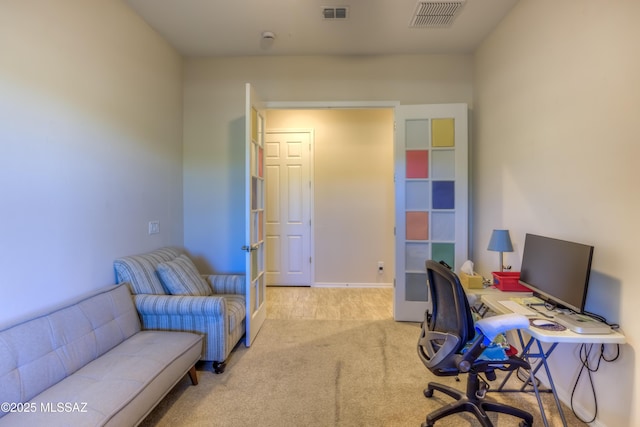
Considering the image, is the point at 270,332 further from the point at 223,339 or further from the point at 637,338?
the point at 637,338

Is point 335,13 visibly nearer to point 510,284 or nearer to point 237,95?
point 237,95

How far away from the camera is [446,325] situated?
1704 mm

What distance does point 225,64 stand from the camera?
3400mm

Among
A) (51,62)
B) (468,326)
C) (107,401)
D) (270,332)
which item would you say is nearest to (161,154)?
(51,62)

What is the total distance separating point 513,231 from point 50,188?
331 centimetres

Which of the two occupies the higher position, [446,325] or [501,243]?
[501,243]

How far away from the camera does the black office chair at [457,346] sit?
156 cm

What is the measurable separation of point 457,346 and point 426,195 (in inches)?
77.4

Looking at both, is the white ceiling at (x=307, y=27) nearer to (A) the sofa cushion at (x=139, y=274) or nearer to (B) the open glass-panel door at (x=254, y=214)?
(B) the open glass-panel door at (x=254, y=214)

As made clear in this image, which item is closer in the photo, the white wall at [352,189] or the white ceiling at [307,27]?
the white ceiling at [307,27]

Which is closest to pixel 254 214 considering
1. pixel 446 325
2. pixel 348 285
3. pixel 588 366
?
pixel 446 325

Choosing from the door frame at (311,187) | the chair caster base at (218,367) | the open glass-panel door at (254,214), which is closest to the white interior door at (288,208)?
the door frame at (311,187)

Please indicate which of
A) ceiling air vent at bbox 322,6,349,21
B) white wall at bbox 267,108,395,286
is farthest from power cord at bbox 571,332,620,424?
ceiling air vent at bbox 322,6,349,21

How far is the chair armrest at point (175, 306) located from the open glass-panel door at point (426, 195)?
1.93 meters
